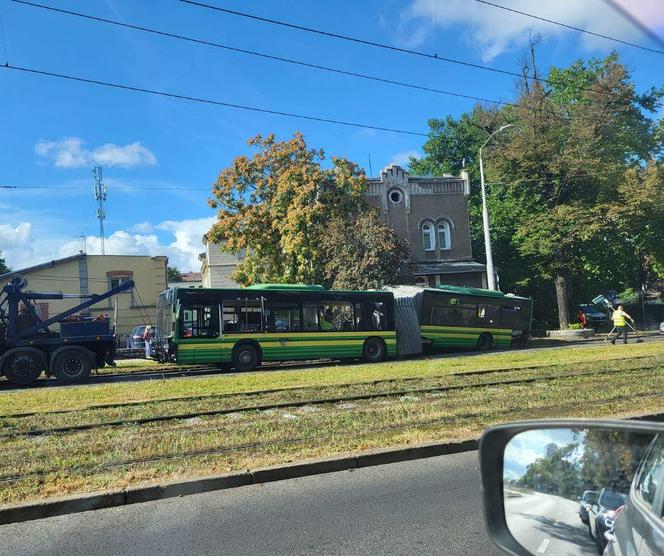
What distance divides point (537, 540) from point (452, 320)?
23450 millimetres

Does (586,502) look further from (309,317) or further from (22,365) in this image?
(309,317)

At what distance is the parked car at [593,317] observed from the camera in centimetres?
4169

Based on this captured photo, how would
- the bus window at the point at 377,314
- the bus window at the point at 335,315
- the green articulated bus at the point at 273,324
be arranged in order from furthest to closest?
the bus window at the point at 377,314 → the bus window at the point at 335,315 → the green articulated bus at the point at 273,324

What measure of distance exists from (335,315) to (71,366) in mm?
8961

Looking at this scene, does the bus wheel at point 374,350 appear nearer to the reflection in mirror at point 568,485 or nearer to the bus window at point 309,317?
the bus window at point 309,317

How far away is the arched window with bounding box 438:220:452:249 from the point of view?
126ft

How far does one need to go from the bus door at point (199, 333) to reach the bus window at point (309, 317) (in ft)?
10.2

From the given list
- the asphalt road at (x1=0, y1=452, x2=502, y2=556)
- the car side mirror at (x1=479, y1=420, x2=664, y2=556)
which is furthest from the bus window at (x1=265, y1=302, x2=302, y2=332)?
the car side mirror at (x1=479, y1=420, x2=664, y2=556)

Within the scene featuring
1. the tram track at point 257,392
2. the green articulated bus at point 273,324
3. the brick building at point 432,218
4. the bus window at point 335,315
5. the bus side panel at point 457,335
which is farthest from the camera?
the brick building at point 432,218

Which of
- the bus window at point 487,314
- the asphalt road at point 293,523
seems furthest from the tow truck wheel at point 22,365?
the bus window at point 487,314

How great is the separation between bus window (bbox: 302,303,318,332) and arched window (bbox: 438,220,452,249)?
62.2 ft

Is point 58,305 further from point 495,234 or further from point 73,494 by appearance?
point 73,494

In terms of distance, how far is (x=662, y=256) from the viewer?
127 ft

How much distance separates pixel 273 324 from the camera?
812 inches
